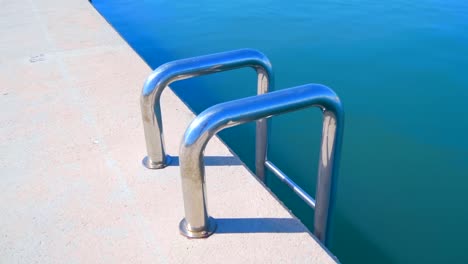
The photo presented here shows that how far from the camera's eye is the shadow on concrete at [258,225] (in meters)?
1.80

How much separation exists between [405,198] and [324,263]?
173 cm

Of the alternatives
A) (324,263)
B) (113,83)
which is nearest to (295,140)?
(113,83)

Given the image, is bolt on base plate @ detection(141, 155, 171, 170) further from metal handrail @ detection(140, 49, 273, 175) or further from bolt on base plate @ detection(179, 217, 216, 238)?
bolt on base plate @ detection(179, 217, 216, 238)

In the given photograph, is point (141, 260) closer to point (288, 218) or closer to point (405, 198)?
point (288, 218)

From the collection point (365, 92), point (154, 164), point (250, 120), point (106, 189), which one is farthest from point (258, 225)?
point (365, 92)

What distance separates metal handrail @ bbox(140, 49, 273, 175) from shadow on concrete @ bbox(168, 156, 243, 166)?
6cm

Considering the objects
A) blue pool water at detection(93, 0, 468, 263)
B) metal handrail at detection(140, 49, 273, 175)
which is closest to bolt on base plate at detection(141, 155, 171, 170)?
metal handrail at detection(140, 49, 273, 175)

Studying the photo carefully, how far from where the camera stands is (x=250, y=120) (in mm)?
1506

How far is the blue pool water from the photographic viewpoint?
2855mm

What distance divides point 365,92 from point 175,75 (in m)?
3.24

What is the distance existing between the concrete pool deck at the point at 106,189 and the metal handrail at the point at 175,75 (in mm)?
165

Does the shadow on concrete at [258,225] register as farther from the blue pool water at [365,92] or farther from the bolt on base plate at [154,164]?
the blue pool water at [365,92]

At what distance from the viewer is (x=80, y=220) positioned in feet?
6.28

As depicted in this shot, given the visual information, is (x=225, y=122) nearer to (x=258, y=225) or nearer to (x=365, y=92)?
(x=258, y=225)
